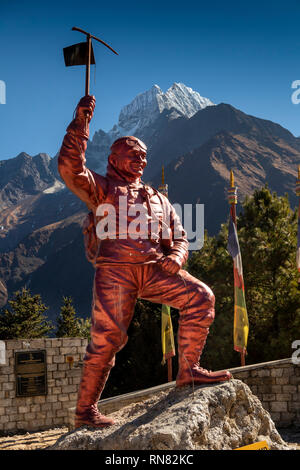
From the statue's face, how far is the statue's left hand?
860 millimetres

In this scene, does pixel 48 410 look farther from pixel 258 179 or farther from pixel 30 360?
pixel 258 179

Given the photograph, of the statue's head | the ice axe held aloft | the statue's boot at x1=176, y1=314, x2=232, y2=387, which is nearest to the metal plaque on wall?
the statue's boot at x1=176, y1=314, x2=232, y2=387

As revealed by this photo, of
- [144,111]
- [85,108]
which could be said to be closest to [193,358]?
[85,108]

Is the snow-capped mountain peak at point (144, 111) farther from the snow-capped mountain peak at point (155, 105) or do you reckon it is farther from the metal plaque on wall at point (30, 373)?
the metal plaque on wall at point (30, 373)

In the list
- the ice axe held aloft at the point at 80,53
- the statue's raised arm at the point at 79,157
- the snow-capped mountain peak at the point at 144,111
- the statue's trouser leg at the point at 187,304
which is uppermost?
the snow-capped mountain peak at the point at 144,111

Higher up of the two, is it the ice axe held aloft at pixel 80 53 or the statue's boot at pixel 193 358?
the ice axe held aloft at pixel 80 53

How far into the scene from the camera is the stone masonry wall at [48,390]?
10742 mm

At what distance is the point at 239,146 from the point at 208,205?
73.5 ft

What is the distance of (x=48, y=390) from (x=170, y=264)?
802 centimetres

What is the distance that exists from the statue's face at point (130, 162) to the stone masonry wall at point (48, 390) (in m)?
7.44

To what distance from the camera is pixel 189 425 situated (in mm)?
3527

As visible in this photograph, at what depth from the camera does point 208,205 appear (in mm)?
85000

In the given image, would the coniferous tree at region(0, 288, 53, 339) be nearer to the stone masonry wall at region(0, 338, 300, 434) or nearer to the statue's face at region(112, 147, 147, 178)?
the stone masonry wall at region(0, 338, 300, 434)

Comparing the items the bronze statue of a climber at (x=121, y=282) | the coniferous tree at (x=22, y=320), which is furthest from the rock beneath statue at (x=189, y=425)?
the coniferous tree at (x=22, y=320)
